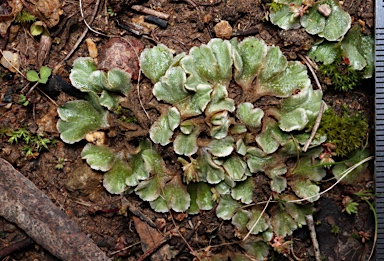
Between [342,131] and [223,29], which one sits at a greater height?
[223,29]

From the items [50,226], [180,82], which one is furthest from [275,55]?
[50,226]

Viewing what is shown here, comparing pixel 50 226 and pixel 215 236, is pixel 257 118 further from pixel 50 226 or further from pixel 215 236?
pixel 50 226

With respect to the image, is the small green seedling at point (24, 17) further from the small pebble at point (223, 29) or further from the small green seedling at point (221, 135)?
the small pebble at point (223, 29)

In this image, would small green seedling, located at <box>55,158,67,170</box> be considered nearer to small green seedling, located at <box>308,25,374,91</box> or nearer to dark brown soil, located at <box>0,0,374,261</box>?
dark brown soil, located at <box>0,0,374,261</box>

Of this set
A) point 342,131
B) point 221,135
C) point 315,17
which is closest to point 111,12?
point 221,135

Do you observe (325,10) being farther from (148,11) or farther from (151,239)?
(151,239)

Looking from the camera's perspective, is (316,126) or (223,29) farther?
(223,29)

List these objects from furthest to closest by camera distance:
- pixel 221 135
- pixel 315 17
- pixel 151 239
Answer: pixel 151 239 < pixel 315 17 < pixel 221 135

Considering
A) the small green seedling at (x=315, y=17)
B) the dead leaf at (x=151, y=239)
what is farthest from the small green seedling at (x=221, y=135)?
the small green seedling at (x=315, y=17)
